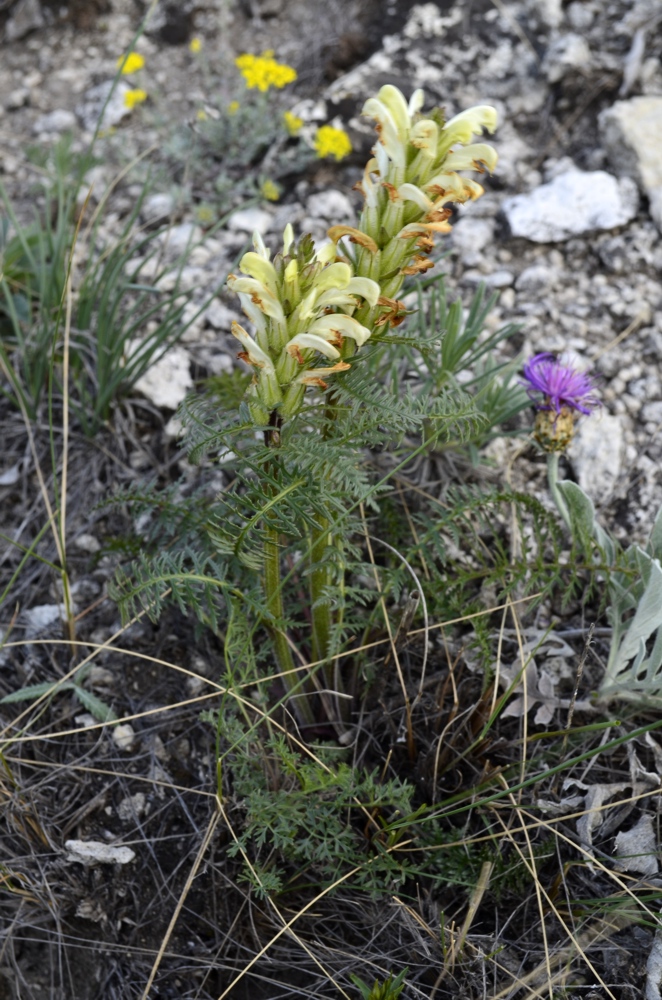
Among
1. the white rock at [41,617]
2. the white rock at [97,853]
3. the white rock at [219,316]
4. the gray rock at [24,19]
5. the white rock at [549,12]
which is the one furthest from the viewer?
the gray rock at [24,19]

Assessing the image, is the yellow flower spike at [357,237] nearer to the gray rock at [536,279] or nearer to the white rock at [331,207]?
the gray rock at [536,279]

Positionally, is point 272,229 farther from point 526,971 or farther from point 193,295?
point 526,971

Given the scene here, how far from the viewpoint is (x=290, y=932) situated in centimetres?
164

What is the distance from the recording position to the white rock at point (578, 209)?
2.80 m

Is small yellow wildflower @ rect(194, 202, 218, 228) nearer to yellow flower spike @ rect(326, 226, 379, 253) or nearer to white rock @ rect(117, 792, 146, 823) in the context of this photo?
yellow flower spike @ rect(326, 226, 379, 253)

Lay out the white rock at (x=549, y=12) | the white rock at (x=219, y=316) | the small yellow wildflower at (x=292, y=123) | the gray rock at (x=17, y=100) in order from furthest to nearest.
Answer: the gray rock at (x=17, y=100) → the white rock at (x=549, y=12) → the small yellow wildflower at (x=292, y=123) → the white rock at (x=219, y=316)

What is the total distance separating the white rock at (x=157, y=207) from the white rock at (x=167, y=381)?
0.79 metres

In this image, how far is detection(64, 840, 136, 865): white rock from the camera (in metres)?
1.88

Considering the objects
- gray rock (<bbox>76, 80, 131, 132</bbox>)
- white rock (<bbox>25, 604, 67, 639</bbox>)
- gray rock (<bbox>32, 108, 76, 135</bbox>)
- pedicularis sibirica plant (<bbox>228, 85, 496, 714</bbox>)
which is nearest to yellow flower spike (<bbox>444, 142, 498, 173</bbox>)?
pedicularis sibirica plant (<bbox>228, 85, 496, 714</bbox>)

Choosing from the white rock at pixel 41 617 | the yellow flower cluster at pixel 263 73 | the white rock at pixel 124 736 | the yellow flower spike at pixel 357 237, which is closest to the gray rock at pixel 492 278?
the yellow flower cluster at pixel 263 73

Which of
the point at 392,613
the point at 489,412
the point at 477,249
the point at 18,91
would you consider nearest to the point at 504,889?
the point at 392,613

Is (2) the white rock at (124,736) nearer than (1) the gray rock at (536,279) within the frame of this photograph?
Yes

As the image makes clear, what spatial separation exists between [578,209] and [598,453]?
0.99 meters

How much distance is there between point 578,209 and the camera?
2.82 meters
